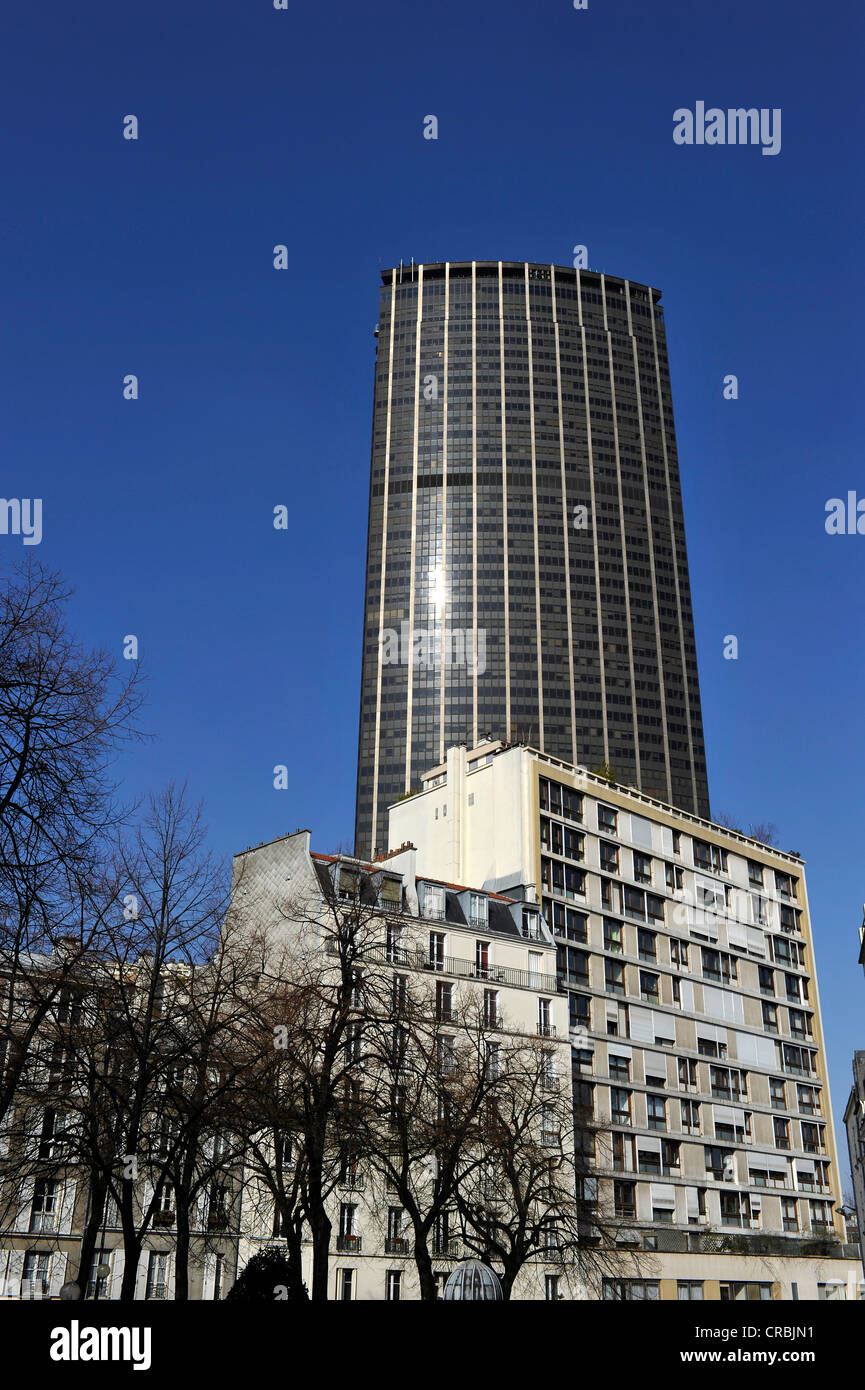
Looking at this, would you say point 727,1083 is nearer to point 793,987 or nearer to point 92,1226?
point 793,987

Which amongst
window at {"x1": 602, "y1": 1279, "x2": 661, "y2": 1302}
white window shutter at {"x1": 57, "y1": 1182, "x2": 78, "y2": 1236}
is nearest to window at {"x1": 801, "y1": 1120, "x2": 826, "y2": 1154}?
window at {"x1": 602, "y1": 1279, "x2": 661, "y2": 1302}

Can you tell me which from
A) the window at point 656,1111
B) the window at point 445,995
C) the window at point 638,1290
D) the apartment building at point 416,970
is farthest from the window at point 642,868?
the window at point 638,1290

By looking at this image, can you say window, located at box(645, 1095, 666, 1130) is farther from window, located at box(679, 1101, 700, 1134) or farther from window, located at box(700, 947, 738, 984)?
window, located at box(700, 947, 738, 984)

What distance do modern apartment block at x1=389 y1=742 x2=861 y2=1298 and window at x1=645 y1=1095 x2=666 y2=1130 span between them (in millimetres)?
127

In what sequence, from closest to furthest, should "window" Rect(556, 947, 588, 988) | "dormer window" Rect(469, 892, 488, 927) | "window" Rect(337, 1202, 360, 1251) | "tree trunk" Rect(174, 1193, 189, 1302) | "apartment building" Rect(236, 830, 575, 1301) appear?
"tree trunk" Rect(174, 1193, 189, 1302) < "window" Rect(337, 1202, 360, 1251) < "apartment building" Rect(236, 830, 575, 1301) < "dormer window" Rect(469, 892, 488, 927) < "window" Rect(556, 947, 588, 988)

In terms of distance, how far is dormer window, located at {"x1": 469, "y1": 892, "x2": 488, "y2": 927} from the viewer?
61594 mm

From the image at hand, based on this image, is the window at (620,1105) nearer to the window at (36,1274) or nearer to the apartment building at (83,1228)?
the apartment building at (83,1228)

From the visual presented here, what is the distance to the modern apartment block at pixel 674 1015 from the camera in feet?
223

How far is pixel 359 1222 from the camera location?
50.0 meters

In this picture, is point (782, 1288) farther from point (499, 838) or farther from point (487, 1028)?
point (487, 1028)

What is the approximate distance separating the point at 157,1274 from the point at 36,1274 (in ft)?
18.3

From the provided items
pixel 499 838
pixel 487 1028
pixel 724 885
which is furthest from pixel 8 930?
pixel 724 885

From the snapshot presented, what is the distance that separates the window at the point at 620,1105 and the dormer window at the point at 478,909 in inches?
583

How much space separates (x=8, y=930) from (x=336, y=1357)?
36.8 ft
